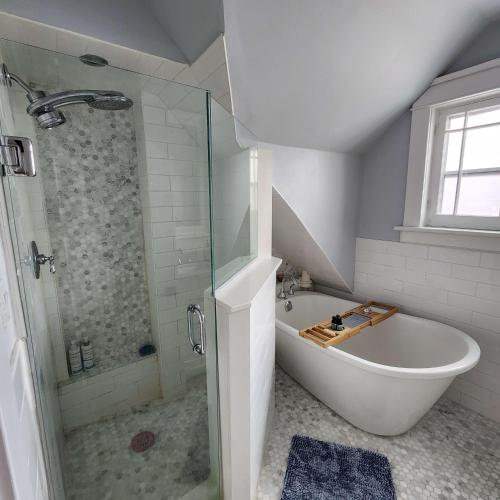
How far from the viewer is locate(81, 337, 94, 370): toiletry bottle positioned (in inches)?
70.7

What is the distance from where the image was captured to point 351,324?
2004 millimetres

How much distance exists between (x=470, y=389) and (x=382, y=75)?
7.19 feet

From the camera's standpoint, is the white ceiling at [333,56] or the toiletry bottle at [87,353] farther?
the toiletry bottle at [87,353]

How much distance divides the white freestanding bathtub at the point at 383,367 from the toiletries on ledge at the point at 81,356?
4.31 feet

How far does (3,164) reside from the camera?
26.5 inches

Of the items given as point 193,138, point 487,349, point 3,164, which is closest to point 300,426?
point 487,349

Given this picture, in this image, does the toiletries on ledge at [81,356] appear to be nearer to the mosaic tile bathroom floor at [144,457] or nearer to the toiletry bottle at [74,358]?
the toiletry bottle at [74,358]

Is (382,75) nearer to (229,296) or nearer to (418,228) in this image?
(418,228)

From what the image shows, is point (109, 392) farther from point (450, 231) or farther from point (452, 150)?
point (452, 150)

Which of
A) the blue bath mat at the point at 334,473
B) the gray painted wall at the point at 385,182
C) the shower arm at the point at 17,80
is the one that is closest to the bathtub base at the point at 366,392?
the blue bath mat at the point at 334,473

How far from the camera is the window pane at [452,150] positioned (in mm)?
1882

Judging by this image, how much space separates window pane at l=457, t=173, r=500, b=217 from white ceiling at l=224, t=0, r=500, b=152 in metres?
0.71

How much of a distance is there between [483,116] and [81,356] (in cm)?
313

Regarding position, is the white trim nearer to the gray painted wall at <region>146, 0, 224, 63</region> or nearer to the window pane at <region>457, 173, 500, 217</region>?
the window pane at <region>457, 173, 500, 217</region>
